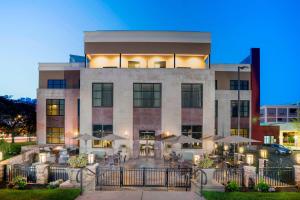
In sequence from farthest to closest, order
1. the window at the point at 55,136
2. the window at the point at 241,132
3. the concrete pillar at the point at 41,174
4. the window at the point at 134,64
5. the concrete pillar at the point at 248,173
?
the window at the point at 241,132
the window at the point at 55,136
the window at the point at 134,64
the concrete pillar at the point at 41,174
the concrete pillar at the point at 248,173

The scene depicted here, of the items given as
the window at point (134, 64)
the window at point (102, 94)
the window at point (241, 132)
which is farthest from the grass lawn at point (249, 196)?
the window at point (241, 132)

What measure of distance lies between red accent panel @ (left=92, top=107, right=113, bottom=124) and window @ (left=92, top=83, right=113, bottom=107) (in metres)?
0.65

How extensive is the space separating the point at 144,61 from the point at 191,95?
Result: 7.50 m

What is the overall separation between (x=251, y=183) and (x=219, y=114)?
71.9 feet

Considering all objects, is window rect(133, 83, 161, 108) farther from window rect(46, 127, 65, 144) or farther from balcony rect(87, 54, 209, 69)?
window rect(46, 127, 65, 144)

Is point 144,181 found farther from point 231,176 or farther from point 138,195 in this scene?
point 231,176

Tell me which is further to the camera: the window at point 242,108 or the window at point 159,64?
the window at point 242,108

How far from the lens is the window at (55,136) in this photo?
35.0 metres

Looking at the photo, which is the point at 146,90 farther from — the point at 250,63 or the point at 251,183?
the point at 250,63

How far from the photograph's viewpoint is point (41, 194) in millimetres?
12438

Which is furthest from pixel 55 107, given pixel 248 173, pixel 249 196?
pixel 249 196

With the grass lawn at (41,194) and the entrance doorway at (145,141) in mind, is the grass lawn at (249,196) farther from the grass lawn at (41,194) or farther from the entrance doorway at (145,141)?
the entrance doorway at (145,141)

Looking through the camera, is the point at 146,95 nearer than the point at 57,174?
No

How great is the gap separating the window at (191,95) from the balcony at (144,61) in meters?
4.35
